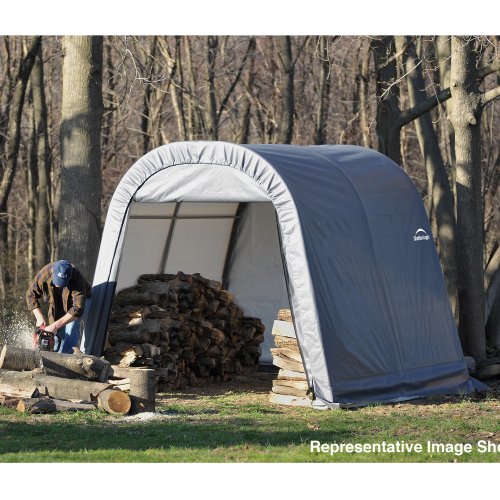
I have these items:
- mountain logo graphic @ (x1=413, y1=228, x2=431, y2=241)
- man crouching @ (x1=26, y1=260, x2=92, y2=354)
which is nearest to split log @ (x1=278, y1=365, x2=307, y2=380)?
man crouching @ (x1=26, y1=260, x2=92, y2=354)

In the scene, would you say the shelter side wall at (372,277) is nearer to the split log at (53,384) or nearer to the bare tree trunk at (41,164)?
the split log at (53,384)

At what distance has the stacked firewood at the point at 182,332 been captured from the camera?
11.8 metres

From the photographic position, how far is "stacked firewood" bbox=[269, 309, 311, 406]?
11.0 metres

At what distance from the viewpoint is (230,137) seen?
33.7 metres

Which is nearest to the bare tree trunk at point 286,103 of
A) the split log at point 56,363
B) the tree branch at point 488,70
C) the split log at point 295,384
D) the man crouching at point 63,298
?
the tree branch at point 488,70

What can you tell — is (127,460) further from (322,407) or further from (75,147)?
(75,147)

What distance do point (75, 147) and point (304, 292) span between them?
445 cm

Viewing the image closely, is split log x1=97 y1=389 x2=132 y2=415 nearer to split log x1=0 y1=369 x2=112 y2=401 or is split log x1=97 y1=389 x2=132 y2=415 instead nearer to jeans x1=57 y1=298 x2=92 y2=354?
split log x1=0 y1=369 x2=112 y2=401

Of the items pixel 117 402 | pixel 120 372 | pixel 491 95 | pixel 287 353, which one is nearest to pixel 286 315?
pixel 287 353

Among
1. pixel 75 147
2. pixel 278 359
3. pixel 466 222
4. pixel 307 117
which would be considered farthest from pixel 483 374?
pixel 307 117

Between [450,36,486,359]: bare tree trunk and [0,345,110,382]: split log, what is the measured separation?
17.2 ft

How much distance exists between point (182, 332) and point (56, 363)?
7.26 feet

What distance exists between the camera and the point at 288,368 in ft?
36.5

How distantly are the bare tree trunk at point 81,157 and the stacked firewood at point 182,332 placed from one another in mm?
1226
